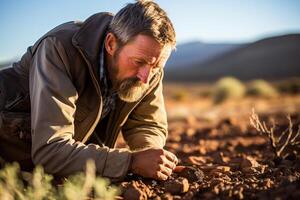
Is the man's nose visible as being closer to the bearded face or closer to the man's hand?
the bearded face

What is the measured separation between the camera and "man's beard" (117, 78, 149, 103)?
358cm

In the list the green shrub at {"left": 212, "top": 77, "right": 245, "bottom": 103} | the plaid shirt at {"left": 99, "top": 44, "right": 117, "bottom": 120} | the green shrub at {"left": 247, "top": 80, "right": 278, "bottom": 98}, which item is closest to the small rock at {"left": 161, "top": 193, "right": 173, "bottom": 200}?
the plaid shirt at {"left": 99, "top": 44, "right": 117, "bottom": 120}

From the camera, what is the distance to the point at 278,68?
59.3 metres

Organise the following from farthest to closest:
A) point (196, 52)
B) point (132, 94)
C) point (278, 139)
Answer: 1. point (196, 52)
2. point (278, 139)
3. point (132, 94)

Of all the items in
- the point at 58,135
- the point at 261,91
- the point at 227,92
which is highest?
the point at 58,135

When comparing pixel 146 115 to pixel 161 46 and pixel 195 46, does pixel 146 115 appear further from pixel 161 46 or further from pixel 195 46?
pixel 195 46

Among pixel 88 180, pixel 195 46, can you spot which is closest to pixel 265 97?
pixel 88 180

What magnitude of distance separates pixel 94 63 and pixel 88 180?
1347 mm

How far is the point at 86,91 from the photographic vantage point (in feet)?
11.4

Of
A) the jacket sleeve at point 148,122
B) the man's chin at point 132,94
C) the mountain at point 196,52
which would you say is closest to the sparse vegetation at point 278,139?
the jacket sleeve at point 148,122

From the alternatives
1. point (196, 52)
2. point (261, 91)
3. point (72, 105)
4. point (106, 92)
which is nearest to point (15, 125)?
point (72, 105)

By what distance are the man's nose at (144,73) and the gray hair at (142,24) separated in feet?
0.70

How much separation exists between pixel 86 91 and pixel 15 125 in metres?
0.57

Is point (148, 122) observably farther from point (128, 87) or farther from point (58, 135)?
point (58, 135)
